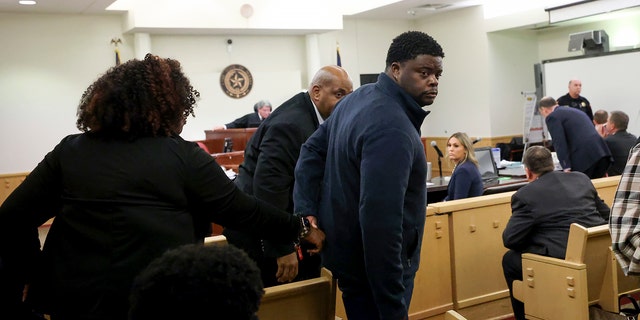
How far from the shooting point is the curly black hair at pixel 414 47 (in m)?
2.22

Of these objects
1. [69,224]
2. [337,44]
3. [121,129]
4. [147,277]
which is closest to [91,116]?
[121,129]

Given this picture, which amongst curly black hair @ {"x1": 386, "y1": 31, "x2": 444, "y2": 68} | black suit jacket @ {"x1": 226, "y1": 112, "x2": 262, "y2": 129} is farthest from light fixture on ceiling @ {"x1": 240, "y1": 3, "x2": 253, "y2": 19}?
curly black hair @ {"x1": 386, "y1": 31, "x2": 444, "y2": 68}

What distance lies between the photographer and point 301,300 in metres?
2.26

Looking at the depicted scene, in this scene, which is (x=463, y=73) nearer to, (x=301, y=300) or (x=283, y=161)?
(x=283, y=161)

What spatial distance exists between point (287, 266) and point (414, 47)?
982mm

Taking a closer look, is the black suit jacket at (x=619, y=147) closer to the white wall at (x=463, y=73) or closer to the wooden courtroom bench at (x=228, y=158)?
the wooden courtroom bench at (x=228, y=158)

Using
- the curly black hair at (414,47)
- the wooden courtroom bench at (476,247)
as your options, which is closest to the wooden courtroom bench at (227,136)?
the wooden courtroom bench at (476,247)

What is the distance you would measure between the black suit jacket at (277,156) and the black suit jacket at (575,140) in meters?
5.10

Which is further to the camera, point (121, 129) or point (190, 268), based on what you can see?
point (121, 129)

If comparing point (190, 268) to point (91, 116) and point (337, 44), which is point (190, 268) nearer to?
point (91, 116)

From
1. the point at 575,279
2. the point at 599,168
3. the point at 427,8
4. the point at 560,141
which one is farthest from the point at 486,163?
the point at 427,8

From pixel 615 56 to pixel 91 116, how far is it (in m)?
9.77

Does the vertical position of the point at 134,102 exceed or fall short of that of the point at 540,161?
it exceeds it

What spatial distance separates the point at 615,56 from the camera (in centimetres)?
1017
